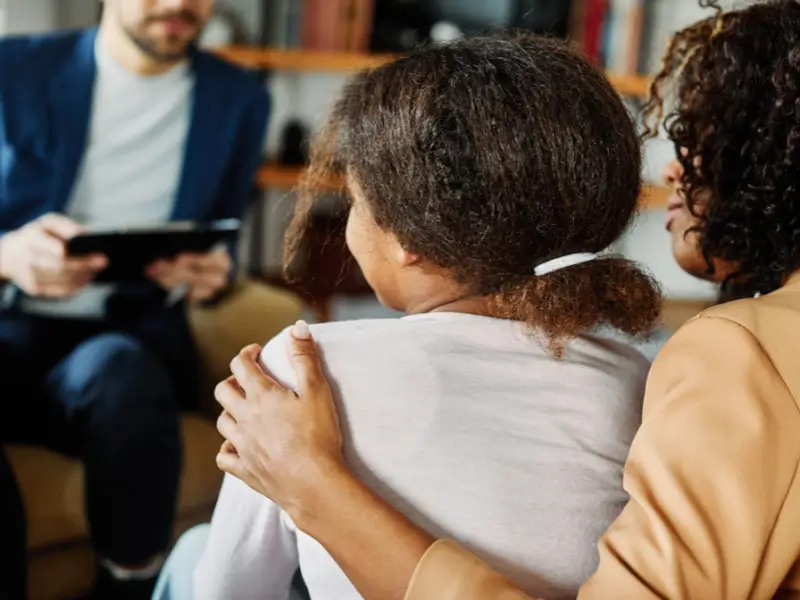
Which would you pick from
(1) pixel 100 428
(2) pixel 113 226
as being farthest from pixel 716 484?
(2) pixel 113 226

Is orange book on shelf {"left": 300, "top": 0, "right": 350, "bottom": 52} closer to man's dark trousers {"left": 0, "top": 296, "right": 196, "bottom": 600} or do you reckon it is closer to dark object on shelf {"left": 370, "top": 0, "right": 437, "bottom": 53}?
dark object on shelf {"left": 370, "top": 0, "right": 437, "bottom": 53}

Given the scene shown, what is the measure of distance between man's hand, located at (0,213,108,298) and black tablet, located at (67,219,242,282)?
2 cm

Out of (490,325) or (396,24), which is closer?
(490,325)

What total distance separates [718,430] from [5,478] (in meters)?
0.92

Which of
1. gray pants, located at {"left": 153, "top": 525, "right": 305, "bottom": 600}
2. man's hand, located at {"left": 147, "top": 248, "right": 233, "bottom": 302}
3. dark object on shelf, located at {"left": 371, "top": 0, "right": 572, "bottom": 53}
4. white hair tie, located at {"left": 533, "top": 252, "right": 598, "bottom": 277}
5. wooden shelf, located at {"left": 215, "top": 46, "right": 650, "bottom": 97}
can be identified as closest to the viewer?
white hair tie, located at {"left": 533, "top": 252, "right": 598, "bottom": 277}

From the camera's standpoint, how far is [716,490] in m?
0.56

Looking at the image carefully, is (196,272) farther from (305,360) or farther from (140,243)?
(305,360)

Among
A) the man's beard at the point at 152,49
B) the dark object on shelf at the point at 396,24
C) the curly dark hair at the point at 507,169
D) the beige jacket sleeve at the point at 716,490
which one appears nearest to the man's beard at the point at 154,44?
the man's beard at the point at 152,49

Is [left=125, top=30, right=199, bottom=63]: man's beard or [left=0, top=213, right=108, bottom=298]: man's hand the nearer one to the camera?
[left=0, top=213, right=108, bottom=298]: man's hand

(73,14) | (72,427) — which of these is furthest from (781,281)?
(73,14)

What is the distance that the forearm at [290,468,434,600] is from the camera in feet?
2.04

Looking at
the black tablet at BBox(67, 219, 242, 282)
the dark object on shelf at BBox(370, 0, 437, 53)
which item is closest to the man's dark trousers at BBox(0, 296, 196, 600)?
the black tablet at BBox(67, 219, 242, 282)

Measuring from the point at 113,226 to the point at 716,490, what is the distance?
43.9 inches

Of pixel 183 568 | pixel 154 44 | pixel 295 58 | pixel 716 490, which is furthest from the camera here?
pixel 295 58
